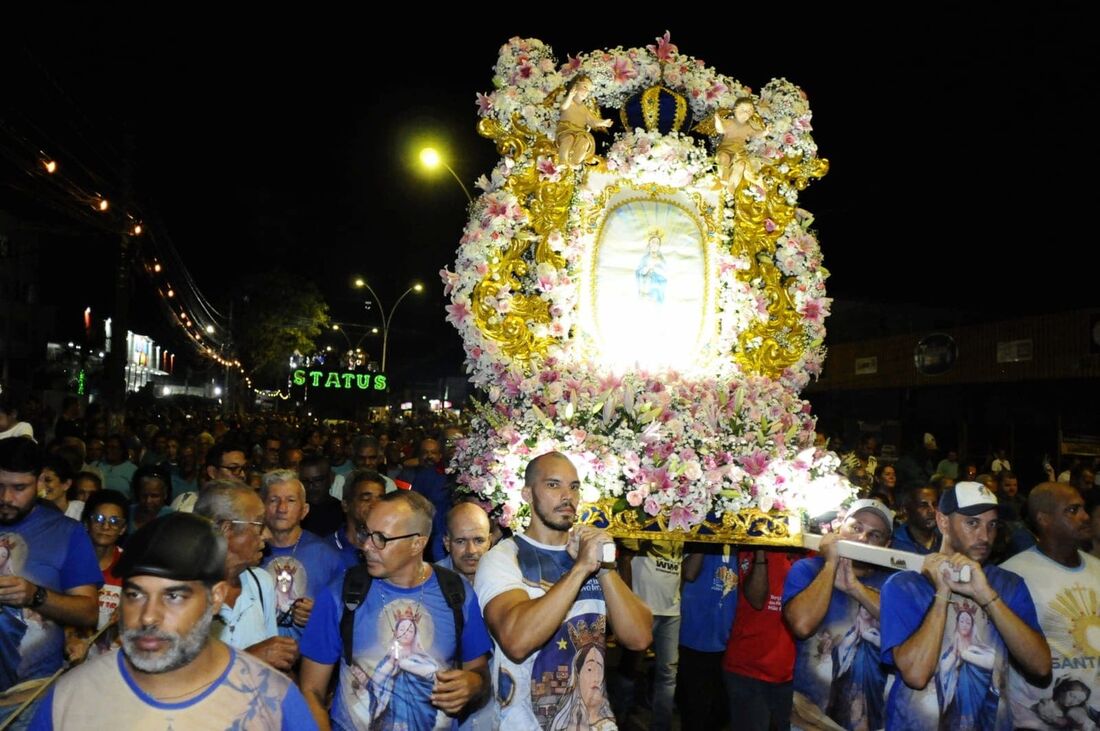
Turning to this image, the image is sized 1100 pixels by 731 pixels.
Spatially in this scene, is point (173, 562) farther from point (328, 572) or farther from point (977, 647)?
point (977, 647)

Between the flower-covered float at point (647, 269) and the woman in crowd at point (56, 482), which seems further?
the woman in crowd at point (56, 482)

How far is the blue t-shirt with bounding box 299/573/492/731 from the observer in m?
3.71

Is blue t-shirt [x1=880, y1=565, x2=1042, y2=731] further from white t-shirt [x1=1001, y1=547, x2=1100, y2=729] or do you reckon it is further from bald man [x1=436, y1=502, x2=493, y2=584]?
bald man [x1=436, y1=502, x2=493, y2=584]

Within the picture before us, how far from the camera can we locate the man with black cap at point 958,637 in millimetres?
3869

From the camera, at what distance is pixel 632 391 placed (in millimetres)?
5715

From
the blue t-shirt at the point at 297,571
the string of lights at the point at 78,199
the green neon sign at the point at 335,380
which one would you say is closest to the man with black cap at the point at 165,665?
the blue t-shirt at the point at 297,571

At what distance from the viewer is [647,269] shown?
6.41 meters

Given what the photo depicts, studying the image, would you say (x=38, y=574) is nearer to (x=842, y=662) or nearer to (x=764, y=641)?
(x=842, y=662)

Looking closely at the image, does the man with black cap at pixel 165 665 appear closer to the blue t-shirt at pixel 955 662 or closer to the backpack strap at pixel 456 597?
the backpack strap at pixel 456 597

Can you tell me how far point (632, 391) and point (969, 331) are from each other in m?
19.5

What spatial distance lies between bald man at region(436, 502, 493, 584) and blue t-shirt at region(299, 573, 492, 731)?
4.38 feet

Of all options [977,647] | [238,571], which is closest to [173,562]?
[238,571]

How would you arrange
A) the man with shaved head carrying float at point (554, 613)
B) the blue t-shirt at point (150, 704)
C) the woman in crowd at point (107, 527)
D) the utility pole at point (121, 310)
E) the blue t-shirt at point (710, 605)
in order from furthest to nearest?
the utility pole at point (121, 310), the blue t-shirt at point (710, 605), the woman in crowd at point (107, 527), the man with shaved head carrying float at point (554, 613), the blue t-shirt at point (150, 704)

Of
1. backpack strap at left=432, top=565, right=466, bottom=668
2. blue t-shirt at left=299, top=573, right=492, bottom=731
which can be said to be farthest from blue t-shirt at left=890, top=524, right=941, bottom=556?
blue t-shirt at left=299, top=573, right=492, bottom=731
